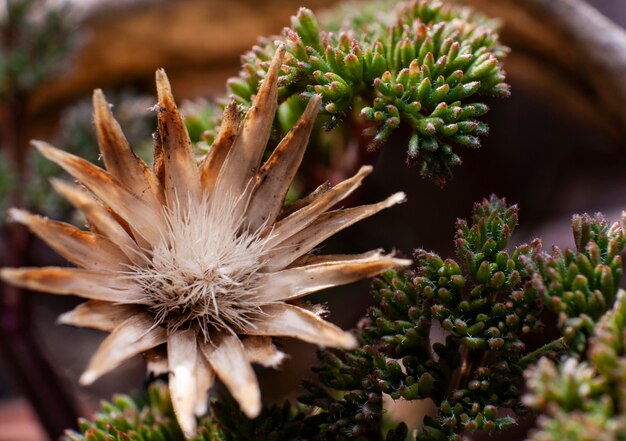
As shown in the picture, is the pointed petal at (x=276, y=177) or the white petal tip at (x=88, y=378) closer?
the white petal tip at (x=88, y=378)

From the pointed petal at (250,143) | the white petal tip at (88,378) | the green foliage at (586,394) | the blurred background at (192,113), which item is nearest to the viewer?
the green foliage at (586,394)

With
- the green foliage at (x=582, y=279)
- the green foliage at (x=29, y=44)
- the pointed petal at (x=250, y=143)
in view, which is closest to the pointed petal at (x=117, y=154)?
the pointed petal at (x=250, y=143)

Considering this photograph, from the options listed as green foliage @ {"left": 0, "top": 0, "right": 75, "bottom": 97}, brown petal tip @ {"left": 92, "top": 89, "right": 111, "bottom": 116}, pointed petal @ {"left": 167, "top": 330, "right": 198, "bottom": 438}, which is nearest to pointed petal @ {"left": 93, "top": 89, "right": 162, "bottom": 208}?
brown petal tip @ {"left": 92, "top": 89, "right": 111, "bottom": 116}

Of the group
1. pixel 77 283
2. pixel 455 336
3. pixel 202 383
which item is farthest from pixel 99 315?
pixel 455 336

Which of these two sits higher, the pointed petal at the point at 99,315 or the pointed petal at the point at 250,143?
the pointed petal at the point at 250,143

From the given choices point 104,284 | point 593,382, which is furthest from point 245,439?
point 593,382

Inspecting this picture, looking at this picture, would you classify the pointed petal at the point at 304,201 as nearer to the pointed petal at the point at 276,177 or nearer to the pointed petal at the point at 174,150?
the pointed petal at the point at 276,177

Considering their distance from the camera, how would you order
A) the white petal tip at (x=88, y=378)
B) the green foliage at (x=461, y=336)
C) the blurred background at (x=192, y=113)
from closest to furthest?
the white petal tip at (x=88, y=378) → the green foliage at (x=461, y=336) → the blurred background at (x=192, y=113)
